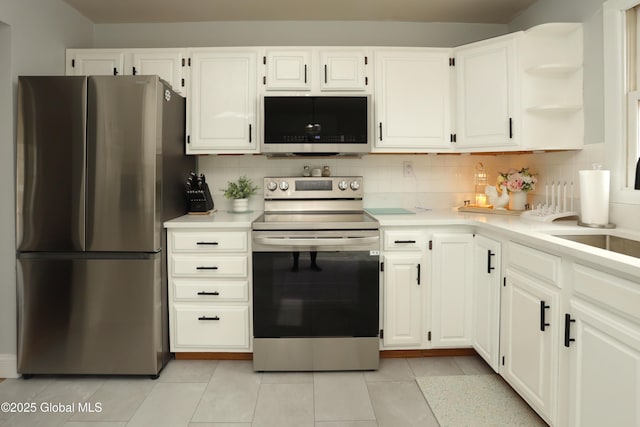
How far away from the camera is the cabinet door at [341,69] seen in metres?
2.93

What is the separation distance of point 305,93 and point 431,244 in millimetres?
1353

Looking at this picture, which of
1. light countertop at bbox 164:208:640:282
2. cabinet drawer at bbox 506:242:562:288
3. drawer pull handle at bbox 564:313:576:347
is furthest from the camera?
cabinet drawer at bbox 506:242:562:288

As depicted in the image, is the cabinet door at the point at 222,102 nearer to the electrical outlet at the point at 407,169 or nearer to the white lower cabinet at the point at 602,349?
the electrical outlet at the point at 407,169

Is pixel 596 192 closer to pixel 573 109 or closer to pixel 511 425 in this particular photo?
pixel 573 109

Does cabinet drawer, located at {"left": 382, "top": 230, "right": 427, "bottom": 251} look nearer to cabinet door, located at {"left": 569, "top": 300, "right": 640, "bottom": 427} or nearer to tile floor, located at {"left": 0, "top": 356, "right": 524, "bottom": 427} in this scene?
tile floor, located at {"left": 0, "top": 356, "right": 524, "bottom": 427}

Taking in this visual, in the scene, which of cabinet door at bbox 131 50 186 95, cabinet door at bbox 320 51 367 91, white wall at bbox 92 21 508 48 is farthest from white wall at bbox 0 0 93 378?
cabinet door at bbox 320 51 367 91

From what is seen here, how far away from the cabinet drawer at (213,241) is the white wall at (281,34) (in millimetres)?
1588

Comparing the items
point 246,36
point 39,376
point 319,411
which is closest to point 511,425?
point 319,411

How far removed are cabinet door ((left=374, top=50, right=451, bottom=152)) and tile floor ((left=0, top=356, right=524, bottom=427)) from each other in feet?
4.97

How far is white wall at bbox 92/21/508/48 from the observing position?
325 cm

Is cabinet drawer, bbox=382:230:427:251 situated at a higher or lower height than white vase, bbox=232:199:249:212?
lower

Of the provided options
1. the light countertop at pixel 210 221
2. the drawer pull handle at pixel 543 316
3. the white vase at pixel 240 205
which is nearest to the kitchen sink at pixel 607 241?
the drawer pull handle at pixel 543 316

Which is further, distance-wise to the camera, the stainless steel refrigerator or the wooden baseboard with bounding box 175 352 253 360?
the wooden baseboard with bounding box 175 352 253 360

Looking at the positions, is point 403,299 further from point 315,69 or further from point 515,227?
point 315,69
